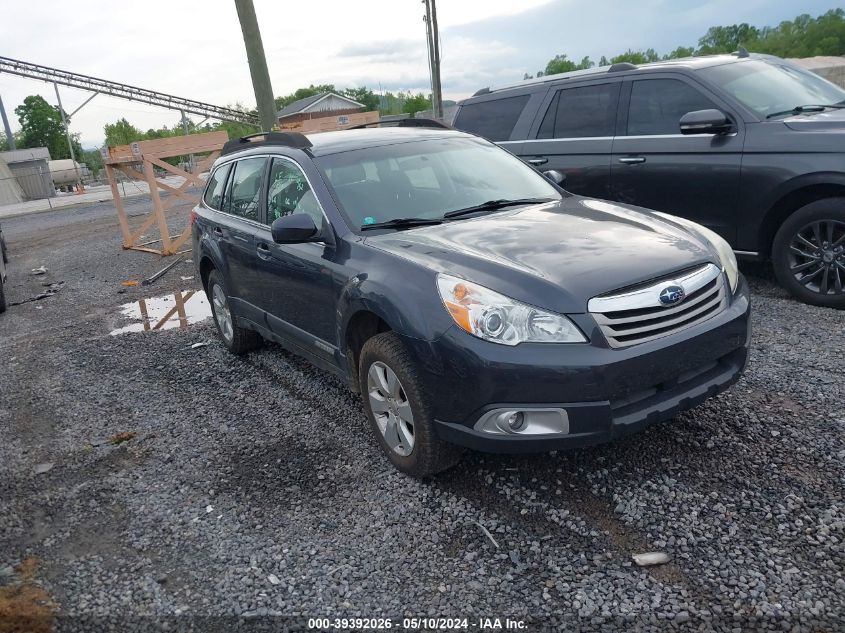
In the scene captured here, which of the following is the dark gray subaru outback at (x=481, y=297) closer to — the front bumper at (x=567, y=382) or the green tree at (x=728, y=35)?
the front bumper at (x=567, y=382)

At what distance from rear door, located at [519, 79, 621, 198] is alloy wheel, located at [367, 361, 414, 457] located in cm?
399

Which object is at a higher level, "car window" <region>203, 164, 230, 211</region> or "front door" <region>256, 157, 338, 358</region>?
"car window" <region>203, 164, 230, 211</region>

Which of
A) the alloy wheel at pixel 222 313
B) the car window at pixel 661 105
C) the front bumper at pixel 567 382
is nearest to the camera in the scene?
the front bumper at pixel 567 382

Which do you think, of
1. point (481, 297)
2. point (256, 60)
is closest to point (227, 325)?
point (481, 297)

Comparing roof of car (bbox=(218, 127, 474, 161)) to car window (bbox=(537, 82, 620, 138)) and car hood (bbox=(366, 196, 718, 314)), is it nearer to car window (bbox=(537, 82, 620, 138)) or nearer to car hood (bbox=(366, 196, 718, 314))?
car hood (bbox=(366, 196, 718, 314))

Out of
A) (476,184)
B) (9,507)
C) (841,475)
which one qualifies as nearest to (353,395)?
(476,184)

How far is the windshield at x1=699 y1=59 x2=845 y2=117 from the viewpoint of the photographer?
19.1 feet

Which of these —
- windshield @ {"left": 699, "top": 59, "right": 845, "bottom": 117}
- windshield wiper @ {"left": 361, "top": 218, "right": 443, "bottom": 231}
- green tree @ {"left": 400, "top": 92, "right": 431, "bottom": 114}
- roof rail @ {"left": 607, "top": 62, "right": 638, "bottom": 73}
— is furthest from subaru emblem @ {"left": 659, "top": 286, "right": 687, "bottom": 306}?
green tree @ {"left": 400, "top": 92, "right": 431, "bottom": 114}

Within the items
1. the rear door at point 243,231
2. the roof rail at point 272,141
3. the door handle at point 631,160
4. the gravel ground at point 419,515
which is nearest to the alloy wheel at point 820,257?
the gravel ground at point 419,515

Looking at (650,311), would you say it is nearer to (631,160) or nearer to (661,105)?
(631,160)

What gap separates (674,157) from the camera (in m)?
6.11

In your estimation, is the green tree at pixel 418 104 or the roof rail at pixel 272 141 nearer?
the roof rail at pixel 272 141

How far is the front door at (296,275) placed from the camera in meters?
4.06

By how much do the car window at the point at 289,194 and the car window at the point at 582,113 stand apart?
3458 mm
